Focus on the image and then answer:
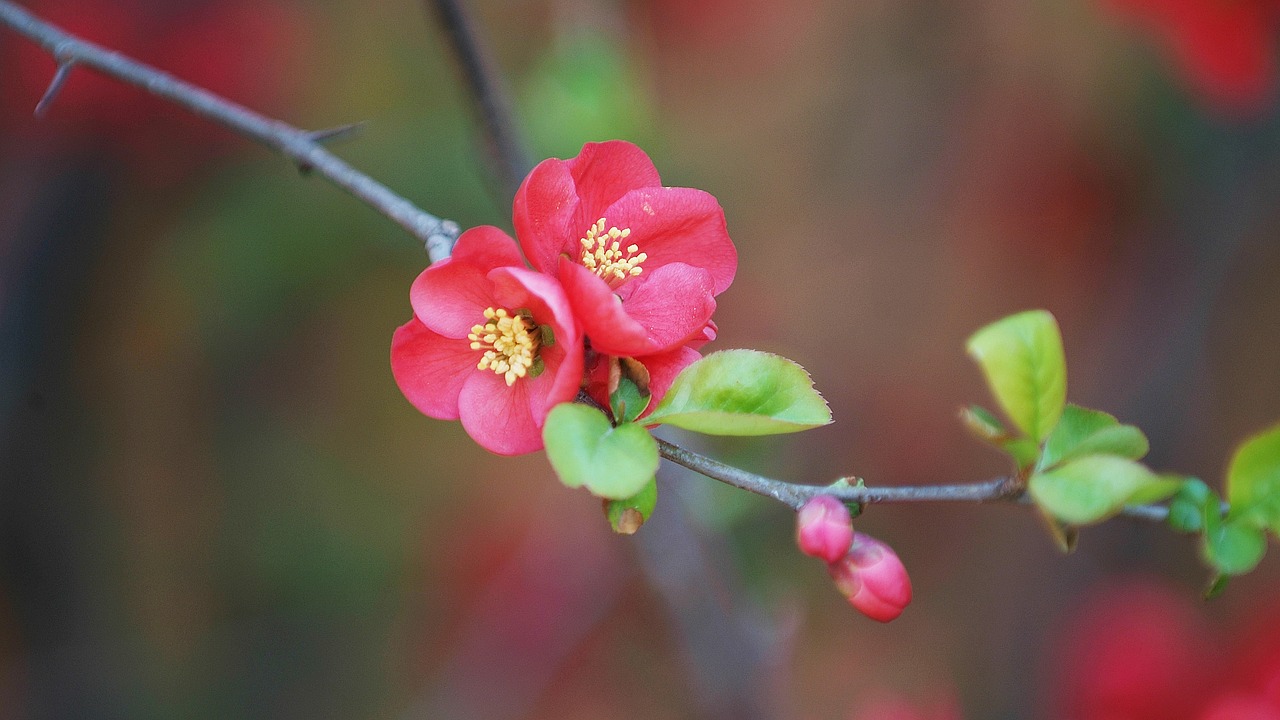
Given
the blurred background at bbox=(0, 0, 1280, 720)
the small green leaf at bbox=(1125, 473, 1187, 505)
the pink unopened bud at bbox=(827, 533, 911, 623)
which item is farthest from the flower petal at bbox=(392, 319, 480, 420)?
the blurred background at bbox=(0, 0, 1280, 720)

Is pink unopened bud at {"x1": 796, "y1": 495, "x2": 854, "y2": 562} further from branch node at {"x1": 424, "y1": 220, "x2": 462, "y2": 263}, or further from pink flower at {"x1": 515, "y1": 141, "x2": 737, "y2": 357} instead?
branch node at {"x1": 424, "y1": 220, "x2": 462, "y2": 263}

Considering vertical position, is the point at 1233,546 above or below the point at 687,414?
below

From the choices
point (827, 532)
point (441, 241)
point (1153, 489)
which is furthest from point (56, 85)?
point (1153, 489)

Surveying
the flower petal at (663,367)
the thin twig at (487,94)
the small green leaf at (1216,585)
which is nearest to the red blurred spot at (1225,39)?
the thin twig at (487,94)

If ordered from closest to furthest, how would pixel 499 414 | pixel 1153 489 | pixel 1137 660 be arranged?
pixel 1153 489 < pixel 499 414 < pixel 1137 660

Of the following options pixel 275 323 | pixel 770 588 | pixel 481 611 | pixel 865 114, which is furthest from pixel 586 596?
pixel 865 114

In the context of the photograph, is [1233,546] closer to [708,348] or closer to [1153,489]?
[1153,489]

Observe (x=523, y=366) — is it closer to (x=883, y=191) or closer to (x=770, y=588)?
(x=770, y=588)
